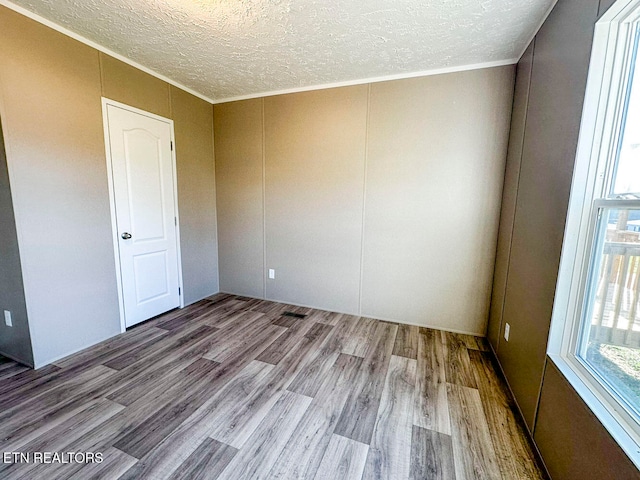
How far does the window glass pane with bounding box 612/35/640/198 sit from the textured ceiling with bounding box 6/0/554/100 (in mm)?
997

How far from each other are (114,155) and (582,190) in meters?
3.41

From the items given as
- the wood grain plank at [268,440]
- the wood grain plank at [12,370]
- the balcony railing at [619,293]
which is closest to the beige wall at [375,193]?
the balcony railing at [619,293]

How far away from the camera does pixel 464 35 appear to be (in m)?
1.98

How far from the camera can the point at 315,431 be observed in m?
1.53

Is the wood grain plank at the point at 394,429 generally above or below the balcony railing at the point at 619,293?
below

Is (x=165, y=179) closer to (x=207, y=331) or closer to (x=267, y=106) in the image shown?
(x=267, y=106)

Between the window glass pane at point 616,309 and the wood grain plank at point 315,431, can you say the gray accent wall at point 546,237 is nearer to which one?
the window glass pane at point 616,309

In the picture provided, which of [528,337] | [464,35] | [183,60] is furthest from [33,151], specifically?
[528,337]

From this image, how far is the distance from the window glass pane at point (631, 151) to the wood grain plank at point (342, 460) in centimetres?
166

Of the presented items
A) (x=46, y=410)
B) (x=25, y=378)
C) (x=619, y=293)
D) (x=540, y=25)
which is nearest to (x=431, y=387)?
(x=619, y=293)

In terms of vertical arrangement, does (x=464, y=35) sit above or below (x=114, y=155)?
above

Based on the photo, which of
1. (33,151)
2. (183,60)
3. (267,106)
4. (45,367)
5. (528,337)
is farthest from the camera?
(267,106)

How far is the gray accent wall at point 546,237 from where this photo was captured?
3.52 ft

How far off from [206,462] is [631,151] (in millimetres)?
2411
